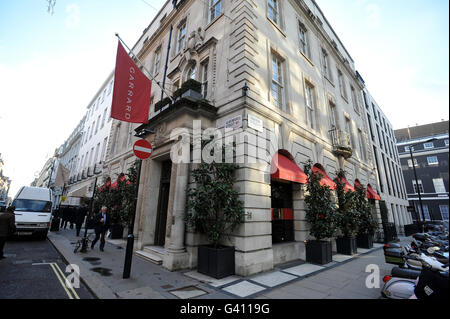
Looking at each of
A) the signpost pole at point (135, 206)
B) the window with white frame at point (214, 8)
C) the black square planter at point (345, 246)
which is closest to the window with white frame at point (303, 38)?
the window with white frame at point (214, 8)

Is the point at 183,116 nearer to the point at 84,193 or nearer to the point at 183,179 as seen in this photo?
the point at 183,179

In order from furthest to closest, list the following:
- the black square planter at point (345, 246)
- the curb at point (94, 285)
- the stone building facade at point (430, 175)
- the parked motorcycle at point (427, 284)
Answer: the stone building facade at point (430, 175)
the black square planter at point (345, 246)
the curb at point (94, 285)
the parked motorcycle at point (427, 284)

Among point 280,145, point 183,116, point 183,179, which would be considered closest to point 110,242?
point 183,179

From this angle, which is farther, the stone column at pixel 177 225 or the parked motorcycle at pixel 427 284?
the stone column at pixel 177 225

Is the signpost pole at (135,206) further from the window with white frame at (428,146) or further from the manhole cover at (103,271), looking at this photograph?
the window with white frame at (428,146)

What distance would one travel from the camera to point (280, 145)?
8586 millimetres

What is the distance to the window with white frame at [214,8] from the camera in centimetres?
1058

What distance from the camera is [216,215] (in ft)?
21.1

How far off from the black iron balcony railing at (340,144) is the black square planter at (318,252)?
7.09 m

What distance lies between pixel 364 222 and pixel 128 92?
45.2 feet

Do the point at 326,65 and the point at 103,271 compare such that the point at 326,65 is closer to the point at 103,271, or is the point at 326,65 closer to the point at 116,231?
the point at 103,271

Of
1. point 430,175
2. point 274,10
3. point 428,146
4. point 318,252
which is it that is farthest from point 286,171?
point 428,146

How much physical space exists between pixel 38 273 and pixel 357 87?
26.7 m

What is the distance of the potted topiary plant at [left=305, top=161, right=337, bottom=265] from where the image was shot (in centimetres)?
785
